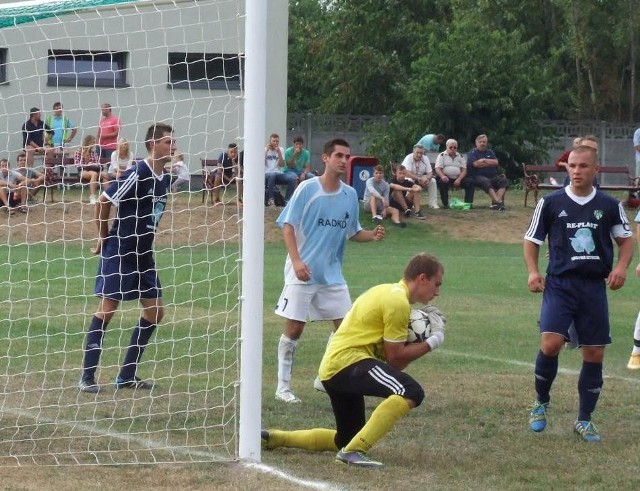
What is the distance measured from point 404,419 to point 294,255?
1.38 m

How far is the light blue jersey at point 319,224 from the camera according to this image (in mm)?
9062

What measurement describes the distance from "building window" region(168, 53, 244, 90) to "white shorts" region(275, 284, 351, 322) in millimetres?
1569

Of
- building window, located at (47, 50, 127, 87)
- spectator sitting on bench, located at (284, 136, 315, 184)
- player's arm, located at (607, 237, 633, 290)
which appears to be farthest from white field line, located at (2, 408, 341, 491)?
spectator sitting on bench, located at (284, 136, 315, 184)

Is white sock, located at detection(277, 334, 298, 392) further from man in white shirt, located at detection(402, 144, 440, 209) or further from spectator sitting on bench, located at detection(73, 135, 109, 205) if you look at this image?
man in white shirt, located at detection(402, 144, 440, 209)

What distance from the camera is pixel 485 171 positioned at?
28203 millimetres

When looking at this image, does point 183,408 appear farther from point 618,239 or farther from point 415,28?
point 415,28

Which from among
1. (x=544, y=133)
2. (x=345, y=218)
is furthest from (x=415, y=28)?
(x=345, y=218)

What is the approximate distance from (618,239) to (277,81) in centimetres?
2601

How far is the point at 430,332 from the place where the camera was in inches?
286

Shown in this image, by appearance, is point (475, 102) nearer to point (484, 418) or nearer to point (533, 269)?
point (484, 418)

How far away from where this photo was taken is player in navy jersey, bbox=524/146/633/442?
312 inches

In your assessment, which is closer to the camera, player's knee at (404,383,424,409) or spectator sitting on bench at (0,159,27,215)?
player's knee at (404,383,424,409)

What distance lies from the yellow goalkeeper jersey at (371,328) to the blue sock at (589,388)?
1526 millimetres

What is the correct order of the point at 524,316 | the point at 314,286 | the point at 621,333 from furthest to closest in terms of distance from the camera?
the point at 524,316, the point at 621,333, the point at 314,286
